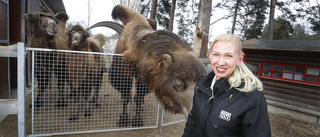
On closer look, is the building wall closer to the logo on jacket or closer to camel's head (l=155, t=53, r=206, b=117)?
camel's head (l=155, t=53, r=206, b=117)

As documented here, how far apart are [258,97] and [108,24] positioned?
20.7 feet

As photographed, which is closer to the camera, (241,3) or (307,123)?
(307,123)

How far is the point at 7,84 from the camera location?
15.1 ft

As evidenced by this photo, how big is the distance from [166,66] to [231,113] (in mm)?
1761

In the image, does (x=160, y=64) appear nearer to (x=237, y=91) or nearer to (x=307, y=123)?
(x=237, y=91)

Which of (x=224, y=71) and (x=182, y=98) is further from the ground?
A: (x=224, y=71)

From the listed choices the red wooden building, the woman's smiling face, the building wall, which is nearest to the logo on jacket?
the woman's smiling face

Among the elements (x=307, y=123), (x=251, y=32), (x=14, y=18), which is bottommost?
(x=307, y=123)

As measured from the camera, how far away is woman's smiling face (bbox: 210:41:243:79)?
4.44ft

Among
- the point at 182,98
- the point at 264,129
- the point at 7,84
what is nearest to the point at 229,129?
the point at 264,129

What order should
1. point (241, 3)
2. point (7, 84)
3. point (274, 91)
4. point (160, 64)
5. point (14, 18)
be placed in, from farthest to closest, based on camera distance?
1. point (241, 3)
2. point (274, 91)
3. point (14, 18)
4. point (7, 84)
5. point (160, 64)

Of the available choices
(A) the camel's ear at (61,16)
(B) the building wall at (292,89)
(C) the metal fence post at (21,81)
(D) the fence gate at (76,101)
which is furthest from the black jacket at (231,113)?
(B) the building wall at (292,89)

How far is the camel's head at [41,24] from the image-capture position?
3754 millimetres

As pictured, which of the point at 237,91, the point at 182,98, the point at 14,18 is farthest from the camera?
the point at 14,18
